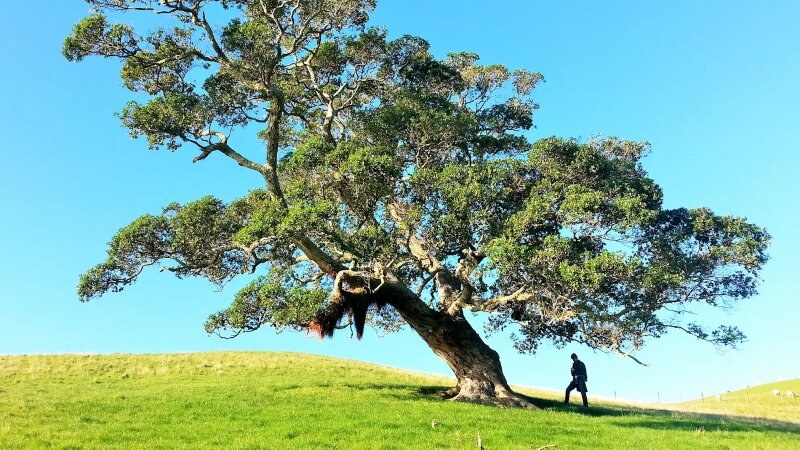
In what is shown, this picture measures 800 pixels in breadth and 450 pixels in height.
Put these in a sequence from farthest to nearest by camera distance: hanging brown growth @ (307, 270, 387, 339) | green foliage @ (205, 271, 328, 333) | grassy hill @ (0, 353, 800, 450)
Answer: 1. hanging brown growth @ (307, 270, 387, 339)
2. green foliage @ (205, 271, 328, 333)
3. grassy hill @ (0, 353, 800, 450)

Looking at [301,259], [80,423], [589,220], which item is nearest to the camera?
[80,423]

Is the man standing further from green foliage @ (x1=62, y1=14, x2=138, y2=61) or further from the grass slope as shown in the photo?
green foliage @ (x1=62, y1=14, x2=138, y2=61)

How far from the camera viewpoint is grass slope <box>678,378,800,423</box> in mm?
31734

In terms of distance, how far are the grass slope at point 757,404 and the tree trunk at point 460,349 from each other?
1383 centimetres

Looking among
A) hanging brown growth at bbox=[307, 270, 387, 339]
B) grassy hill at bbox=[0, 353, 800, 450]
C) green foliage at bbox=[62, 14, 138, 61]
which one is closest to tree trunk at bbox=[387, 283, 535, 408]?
hanging brown growth at bbox=[307, 270, 387, 339]

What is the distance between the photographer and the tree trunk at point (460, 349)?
24.2 m

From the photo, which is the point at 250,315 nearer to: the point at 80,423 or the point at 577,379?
the point at 80,423

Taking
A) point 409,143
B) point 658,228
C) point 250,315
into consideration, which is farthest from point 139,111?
point 658,228

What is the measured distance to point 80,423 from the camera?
1738 cm

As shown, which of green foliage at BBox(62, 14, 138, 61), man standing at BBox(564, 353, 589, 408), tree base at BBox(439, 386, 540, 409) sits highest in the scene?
green foliage at BBox(62, 14, 138, 61)

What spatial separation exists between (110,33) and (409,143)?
1158 centimetres

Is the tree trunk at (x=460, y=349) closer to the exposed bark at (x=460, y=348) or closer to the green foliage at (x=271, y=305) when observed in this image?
the exposed bark at (x=460, y=348)

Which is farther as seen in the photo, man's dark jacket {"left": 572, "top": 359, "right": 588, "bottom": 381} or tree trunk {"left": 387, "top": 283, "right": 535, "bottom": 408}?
man's dark jacket {"left": 572, "top": 359, "right": 588, "bottom": 381}

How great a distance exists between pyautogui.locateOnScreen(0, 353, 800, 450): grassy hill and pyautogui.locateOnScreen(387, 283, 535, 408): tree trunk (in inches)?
72.2
